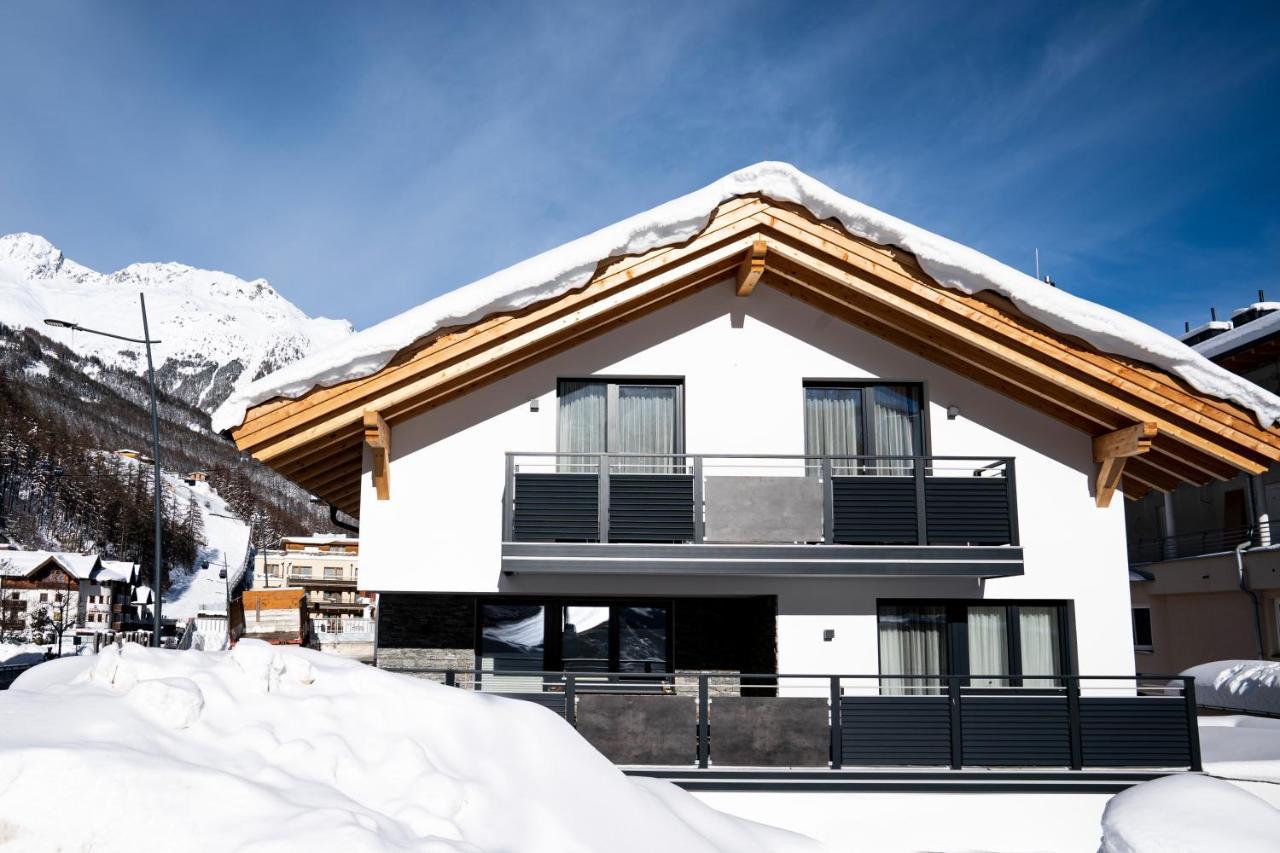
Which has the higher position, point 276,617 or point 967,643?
point 967,643

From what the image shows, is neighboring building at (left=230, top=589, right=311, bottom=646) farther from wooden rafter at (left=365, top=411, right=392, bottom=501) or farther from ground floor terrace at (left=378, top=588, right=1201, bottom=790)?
wooden rafter at (left=365, top=411, right=392, bottom=501)

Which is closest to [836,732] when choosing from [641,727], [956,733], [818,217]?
[956,733]

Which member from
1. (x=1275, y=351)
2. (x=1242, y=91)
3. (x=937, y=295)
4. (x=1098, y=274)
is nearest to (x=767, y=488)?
(x=937, y=295)

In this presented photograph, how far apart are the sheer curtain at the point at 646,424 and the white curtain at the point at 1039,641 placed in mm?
4789

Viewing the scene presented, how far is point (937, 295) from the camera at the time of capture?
41.3 ft

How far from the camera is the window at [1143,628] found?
3138cm

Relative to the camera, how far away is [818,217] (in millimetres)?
12555

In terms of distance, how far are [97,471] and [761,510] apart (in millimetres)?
107578

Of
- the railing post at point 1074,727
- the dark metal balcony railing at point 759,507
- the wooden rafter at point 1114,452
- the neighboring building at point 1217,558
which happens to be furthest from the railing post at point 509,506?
the neighboring building at point 1217,558

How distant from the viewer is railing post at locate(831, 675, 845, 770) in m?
10.8

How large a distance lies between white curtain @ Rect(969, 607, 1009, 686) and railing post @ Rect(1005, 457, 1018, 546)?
116cm

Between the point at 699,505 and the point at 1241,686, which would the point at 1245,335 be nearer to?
the point at 1241,686

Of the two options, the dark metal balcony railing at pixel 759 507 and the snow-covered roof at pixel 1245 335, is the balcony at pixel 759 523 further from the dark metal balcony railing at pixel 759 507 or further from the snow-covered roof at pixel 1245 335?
the snow-covered roof at pixel 1245 335

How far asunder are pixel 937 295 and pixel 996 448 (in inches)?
91.0
